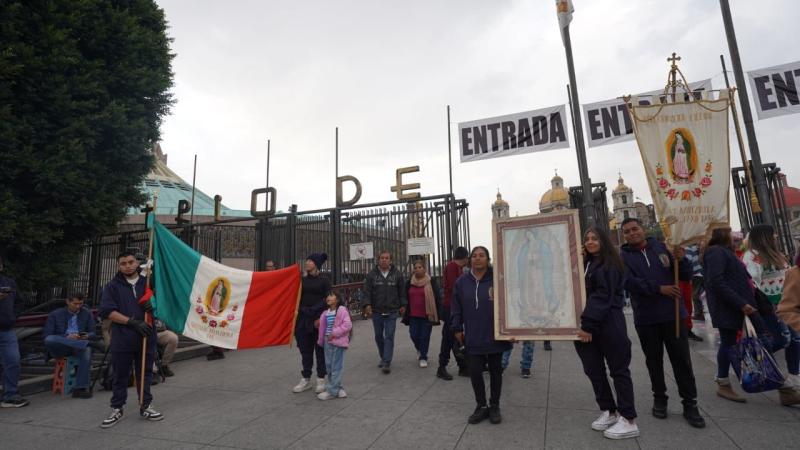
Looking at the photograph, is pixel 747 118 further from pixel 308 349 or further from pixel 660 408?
pixel 308 349

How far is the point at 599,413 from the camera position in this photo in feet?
14.1

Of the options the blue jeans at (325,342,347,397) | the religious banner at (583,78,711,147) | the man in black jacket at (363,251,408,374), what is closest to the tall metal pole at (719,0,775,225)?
the religious banner at (583,78,711,147)

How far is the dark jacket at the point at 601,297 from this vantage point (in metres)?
3.77

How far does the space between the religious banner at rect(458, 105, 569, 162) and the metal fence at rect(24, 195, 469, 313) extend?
2.32 meters

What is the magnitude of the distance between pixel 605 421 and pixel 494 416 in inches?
38.8

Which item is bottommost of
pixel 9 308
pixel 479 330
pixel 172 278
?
pixel 479 330

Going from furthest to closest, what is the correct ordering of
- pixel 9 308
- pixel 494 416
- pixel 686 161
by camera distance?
1. pixel 9 308
2. pixel 686 161
3. pixel 494 416

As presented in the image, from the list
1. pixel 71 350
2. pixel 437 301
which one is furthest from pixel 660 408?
pixel 71 350

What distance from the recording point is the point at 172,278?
5605mm

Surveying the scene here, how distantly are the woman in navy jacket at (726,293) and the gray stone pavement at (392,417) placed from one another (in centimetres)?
43

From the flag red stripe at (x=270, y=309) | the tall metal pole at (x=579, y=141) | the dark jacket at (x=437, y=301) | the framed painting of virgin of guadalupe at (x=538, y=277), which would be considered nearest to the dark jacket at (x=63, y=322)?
the flag red stripe at (x=270, y=309)

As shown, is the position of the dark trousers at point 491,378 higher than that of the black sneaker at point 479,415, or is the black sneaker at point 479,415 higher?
the dark trousers at point 491,378

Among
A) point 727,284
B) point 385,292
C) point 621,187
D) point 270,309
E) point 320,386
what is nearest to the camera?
point 727,284

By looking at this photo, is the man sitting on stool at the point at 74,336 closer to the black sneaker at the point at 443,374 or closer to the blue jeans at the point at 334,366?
the blue jeans at the point at 334,366
